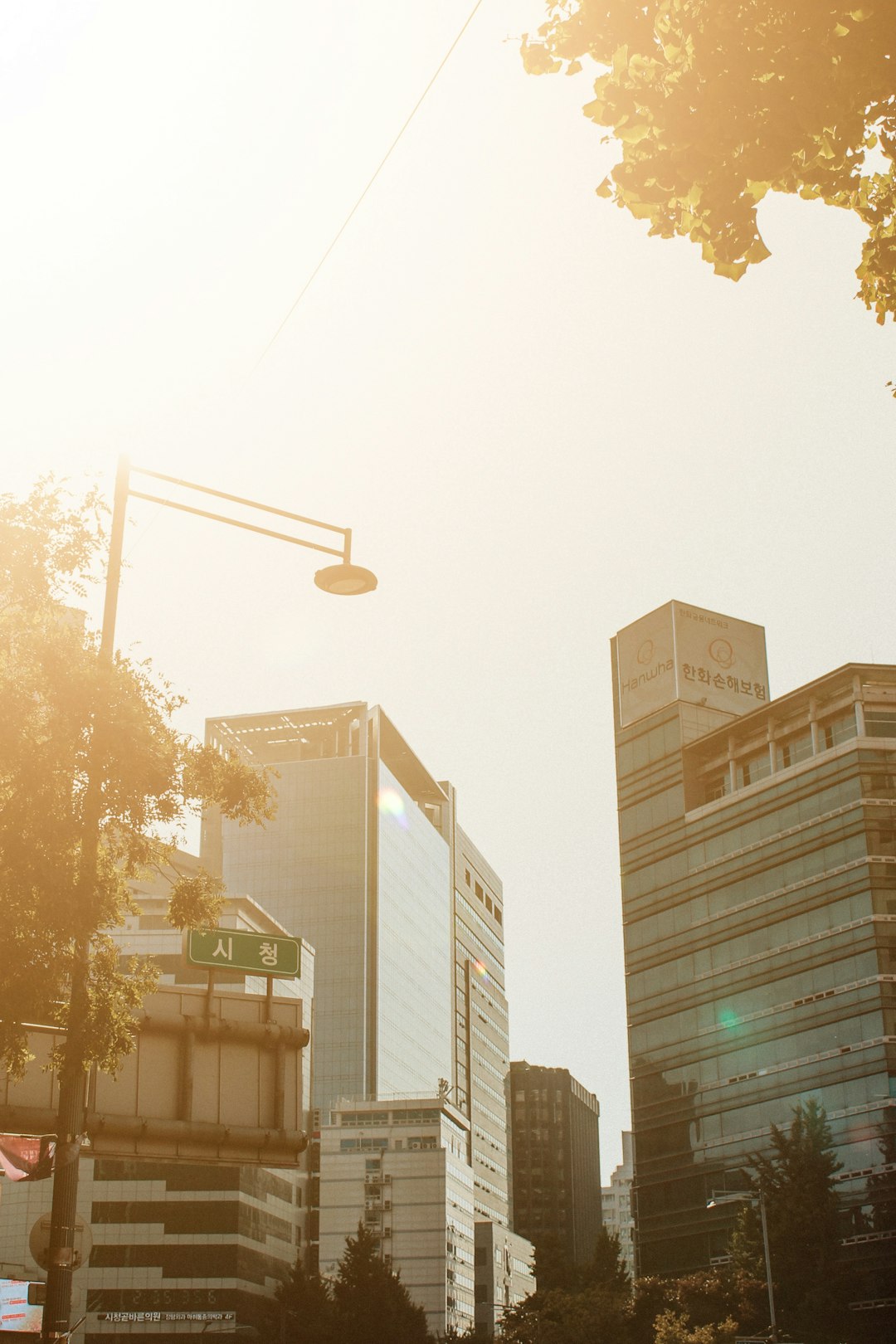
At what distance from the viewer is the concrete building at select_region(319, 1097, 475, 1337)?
145125 mm

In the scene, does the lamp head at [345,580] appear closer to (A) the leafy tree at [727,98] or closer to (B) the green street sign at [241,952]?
(B) the green street sign at [241,952]

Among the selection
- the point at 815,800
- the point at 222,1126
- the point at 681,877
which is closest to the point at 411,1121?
the point at 681,877

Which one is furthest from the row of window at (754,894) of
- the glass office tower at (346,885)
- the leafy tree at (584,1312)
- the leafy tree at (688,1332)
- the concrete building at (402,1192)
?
the glass office tower at (346,885)

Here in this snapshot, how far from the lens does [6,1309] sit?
86.8 meters

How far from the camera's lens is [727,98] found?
10.2 meters

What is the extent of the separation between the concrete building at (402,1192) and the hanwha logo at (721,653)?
55.6 m

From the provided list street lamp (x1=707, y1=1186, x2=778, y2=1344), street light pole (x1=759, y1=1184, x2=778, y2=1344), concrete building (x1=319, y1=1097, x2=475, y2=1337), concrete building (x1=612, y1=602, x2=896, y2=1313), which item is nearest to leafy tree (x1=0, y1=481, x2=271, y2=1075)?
street lamp (x1=707, y1=1186, x2=778, y2=1344)

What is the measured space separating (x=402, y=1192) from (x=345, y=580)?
141m

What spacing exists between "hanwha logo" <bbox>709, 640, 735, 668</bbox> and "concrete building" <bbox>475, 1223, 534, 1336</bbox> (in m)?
79.5

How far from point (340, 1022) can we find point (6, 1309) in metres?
92.7

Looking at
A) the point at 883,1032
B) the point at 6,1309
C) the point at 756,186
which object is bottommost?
the point at 6,1309

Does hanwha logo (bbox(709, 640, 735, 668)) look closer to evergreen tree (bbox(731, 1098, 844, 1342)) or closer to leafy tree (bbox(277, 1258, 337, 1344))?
evergreen tree (bbox(731, 1098, 844, 1342))

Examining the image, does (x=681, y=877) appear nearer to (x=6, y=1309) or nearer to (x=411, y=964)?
(x=6, y=1309)

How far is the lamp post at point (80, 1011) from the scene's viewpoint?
13883 millimetres
